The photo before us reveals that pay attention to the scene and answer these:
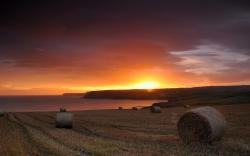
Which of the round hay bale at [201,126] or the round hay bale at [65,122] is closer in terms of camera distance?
the round hay bale at [201,126]

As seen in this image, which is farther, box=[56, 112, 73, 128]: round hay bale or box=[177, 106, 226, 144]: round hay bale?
box=[56, 112, 73, 128]: round hay bale

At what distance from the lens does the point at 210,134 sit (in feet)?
54.5

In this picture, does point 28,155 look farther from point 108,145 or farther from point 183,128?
point 183,128

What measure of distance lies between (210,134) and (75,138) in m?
6.93

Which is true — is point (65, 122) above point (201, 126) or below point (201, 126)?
below

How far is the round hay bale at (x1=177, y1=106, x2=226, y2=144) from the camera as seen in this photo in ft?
54.9

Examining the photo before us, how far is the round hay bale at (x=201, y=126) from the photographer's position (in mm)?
16734

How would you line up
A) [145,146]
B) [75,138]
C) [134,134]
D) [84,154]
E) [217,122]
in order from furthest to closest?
[134,134]
[75,138]
[217,122]
[145,146]
[84,154]

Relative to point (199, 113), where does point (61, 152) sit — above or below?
below

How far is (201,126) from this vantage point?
1703 centimetres

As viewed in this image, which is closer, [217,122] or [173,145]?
[173,145]

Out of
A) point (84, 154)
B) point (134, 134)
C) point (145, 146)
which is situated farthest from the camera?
point (134, 134)

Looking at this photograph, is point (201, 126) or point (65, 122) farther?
point (65, 122)

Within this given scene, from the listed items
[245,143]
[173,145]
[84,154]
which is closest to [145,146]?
[173,145]
